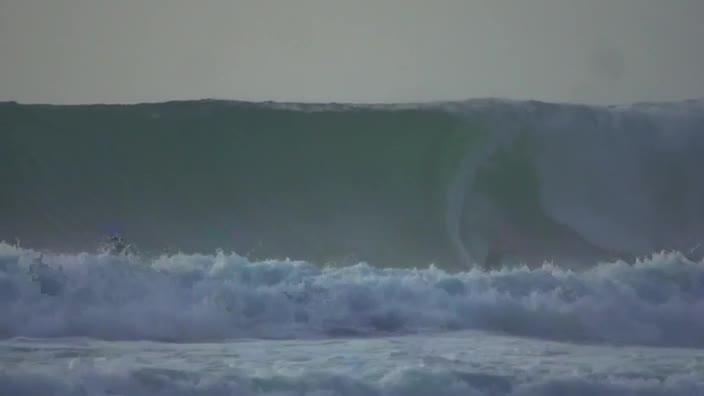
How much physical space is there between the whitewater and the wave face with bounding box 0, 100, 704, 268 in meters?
0.01

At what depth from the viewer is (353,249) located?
6.69 metres

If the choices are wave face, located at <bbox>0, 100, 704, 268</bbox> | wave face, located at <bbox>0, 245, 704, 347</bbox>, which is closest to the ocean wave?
wave face, located at <bbox>0, 245, 704, 347</bbox>

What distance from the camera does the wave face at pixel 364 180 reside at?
665 cm

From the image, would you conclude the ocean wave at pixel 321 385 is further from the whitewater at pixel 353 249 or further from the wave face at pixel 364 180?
the wave face at pixel 364 180

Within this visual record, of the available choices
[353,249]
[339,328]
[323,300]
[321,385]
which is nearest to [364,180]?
[353,249]

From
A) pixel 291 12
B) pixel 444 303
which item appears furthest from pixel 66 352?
pixel 291 12

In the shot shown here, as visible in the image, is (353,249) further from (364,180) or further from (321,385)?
(321,385)

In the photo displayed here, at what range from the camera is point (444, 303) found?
223 inches

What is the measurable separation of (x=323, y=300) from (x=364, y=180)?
177 centimetres

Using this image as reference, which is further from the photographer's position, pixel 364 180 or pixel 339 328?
pixel 364 180

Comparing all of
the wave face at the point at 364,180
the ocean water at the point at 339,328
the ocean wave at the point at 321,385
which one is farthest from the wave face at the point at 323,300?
the ocean wave at the point at 321,385

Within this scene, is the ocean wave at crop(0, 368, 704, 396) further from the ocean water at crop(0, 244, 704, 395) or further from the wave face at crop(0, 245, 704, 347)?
the wave face at crop(0, 245, 704, 347)

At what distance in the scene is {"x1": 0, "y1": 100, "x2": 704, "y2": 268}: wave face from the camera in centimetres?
665

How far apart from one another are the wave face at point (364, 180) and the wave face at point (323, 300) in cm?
56
